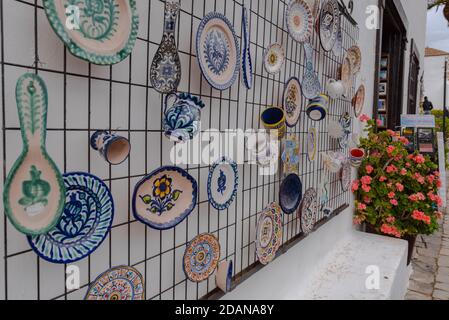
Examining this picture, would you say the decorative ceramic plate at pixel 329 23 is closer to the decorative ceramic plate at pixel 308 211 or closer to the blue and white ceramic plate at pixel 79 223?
the decorative ceramic plate at pixel 308 211

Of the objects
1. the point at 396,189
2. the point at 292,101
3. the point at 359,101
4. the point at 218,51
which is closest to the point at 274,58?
the point at 292,101

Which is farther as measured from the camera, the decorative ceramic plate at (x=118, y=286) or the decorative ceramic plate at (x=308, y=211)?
the decorative ceramic plate at (x=308, y=211)

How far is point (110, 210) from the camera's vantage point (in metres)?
0.76

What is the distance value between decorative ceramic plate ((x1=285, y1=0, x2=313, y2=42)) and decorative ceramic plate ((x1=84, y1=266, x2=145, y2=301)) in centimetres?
115

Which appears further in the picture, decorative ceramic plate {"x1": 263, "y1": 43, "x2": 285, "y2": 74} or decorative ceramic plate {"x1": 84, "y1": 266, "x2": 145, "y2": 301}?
decorative ceramic plate {"x1": 263, "y1": 43, "x2": 285, "y2": 74}

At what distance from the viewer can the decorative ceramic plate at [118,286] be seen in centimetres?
79

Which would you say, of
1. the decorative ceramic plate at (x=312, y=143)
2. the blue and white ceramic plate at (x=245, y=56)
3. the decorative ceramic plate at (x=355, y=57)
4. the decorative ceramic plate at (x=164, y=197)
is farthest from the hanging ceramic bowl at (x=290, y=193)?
the decorative ceramic plate at (x=355, y=57)

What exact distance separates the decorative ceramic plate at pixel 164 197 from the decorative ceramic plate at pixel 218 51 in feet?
0.97

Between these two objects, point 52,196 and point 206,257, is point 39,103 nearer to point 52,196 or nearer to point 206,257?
point 52,196

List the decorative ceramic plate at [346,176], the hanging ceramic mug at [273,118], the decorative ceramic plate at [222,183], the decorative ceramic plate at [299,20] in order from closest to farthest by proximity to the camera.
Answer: the decorative ceramic plate at [222,183], the hanging ceramic mug at [273,118], the decorative ceramic plate at [299,20], the decorative ceramic plate at [346,176]

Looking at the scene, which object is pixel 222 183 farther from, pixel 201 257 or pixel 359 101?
pixel 359 101

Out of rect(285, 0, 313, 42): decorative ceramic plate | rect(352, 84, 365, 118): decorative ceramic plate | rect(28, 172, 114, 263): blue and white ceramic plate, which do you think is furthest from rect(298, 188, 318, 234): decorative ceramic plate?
rect(28, 172, 114, 263): blue and white ceramic plate

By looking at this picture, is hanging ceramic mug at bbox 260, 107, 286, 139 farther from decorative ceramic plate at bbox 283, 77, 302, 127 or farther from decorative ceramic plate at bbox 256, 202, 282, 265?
decorative ceramic plate at bbox 256, 202, 282, 265

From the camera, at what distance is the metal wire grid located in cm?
65
